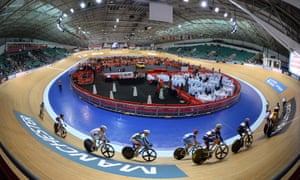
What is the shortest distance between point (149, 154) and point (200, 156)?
1.68 metres

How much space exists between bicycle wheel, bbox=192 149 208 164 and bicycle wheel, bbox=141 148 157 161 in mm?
1402

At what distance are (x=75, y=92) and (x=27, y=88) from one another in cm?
340

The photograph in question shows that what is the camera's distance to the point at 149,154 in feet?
22.8

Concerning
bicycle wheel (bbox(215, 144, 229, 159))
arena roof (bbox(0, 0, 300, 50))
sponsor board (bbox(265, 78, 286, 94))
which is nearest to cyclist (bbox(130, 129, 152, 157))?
bicycle wheel (bbox(215, 144, 229, 159))

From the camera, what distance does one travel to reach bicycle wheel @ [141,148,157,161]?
690cm

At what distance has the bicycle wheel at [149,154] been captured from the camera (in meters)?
6.90

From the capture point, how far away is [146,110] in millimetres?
12305

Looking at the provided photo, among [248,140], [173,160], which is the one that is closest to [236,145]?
[248,140]

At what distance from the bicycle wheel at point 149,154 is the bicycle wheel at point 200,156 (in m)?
1.40

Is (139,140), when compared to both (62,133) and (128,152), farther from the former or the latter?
(62,133)

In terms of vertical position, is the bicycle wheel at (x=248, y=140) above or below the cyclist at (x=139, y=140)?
below

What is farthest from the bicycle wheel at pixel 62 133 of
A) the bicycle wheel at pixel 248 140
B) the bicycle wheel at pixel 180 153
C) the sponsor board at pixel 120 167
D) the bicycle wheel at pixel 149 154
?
the bicycle wheel at pixel 248 140

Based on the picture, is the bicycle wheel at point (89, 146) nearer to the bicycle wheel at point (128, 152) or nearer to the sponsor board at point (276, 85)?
the bicycle wheel at point (128, 152)

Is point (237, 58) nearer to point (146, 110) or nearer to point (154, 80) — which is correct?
point (154, 80)
